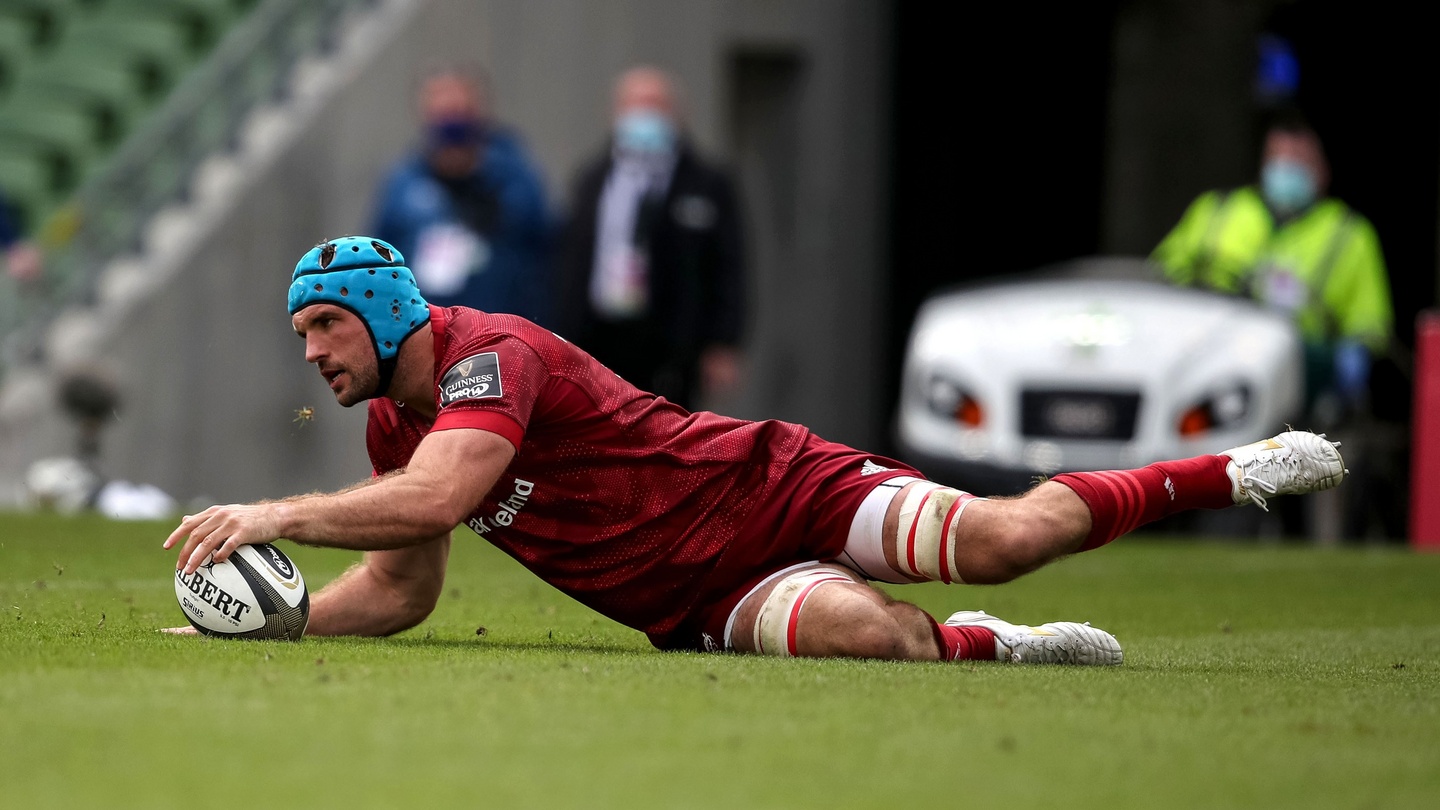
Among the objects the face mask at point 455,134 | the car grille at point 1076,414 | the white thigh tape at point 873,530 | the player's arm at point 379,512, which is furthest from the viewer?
the face mask at point 455,134

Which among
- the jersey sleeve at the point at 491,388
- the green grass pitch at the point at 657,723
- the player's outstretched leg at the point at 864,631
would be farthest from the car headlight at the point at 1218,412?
the jersey sleeve at the point at 491,388

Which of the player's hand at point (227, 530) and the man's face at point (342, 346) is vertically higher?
the man's face at point (342, 346)

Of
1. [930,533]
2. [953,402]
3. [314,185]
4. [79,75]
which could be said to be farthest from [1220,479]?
[79,75]

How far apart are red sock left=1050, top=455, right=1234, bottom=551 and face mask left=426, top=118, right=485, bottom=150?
7.38 meters

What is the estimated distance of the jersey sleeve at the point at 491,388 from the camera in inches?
210

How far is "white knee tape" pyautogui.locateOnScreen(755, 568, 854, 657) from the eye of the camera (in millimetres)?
5672

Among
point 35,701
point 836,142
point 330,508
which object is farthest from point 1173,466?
point 836,142

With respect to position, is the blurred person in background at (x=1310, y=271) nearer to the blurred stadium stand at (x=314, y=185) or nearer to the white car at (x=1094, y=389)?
the white car at (x=1094, y=389)

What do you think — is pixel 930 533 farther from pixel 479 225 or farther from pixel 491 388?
pixel 479 225

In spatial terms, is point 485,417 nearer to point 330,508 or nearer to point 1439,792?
point 330,508

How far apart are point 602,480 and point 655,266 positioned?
7.02m

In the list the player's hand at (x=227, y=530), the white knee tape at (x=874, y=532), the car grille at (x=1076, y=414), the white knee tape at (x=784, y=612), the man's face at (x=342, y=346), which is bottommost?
the car grille at (x=1076, y=414)

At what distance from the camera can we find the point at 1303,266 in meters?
13.2

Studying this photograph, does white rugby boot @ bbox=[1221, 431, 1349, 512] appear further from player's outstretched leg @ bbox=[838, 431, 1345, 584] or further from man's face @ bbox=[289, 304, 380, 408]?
man's face @ bbox=[289, 304, 380, 408]
